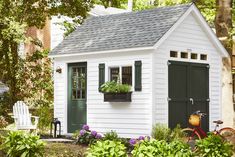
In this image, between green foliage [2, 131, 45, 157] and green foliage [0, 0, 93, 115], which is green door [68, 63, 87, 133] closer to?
green foliage [0, 0, 93, 115]

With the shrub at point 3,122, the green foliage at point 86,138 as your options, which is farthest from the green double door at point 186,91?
the shrub at point 3,122

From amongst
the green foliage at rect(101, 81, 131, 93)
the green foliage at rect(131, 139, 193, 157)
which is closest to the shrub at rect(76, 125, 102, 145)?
the green foliage at rect(101, 81, 131, 93)

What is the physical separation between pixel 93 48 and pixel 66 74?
1.50 m

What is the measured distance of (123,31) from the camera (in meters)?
17.2

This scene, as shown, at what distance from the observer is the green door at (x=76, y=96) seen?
17.6m

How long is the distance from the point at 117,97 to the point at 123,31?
233 centimetres

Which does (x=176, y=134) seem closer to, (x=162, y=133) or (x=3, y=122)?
(x=162, y=133)

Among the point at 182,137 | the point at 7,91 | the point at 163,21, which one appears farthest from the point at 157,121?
the point at 7,91

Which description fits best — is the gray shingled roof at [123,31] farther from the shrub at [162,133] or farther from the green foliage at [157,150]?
the green foliage at [157,150]

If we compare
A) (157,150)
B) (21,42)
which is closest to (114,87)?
(21,42)

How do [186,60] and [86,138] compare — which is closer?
[86,138]

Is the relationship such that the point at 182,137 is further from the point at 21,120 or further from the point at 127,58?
the point at 21,120

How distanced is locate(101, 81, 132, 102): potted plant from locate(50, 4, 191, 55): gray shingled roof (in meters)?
1.12

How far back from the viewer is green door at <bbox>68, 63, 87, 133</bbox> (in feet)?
57.8
